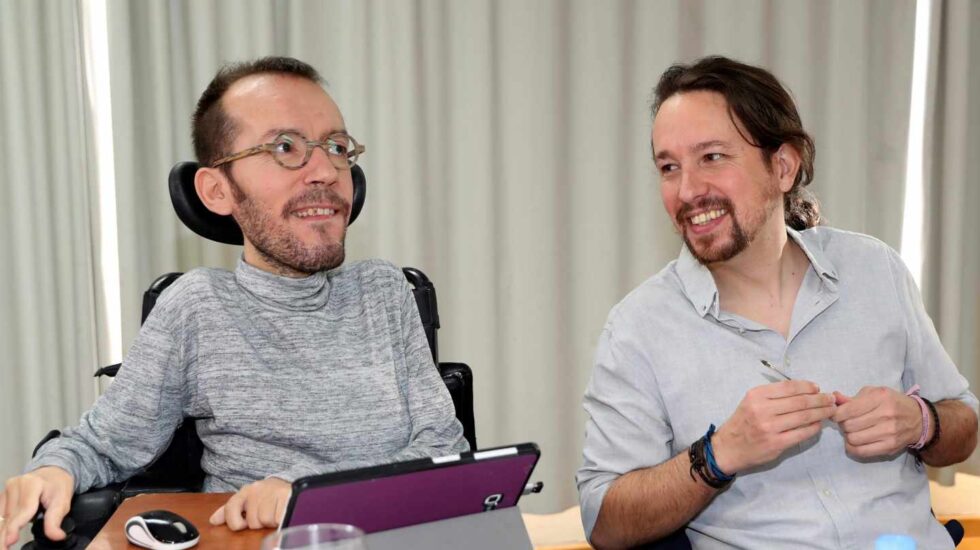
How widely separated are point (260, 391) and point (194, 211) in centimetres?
41

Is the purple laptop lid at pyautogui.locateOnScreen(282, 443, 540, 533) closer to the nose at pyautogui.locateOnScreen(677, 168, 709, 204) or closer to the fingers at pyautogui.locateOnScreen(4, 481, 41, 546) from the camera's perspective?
the fingers at pyautogui.locateOnScreen(4, 481, 41, 546)

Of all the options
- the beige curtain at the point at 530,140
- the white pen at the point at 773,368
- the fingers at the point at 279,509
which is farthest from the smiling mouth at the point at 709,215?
the beige curtain at the point at 530,140

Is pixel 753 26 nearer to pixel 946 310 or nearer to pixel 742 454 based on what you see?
pixel 946 310

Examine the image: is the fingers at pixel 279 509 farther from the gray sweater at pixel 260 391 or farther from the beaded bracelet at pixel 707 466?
the beaded bracelet at pixel 707 466

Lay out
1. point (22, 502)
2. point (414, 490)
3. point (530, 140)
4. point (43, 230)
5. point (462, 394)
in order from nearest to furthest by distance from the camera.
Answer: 1. point (414, 490)
2. point (22, 502)
3. point (462, 394)
4. point (43, 230)
5. point (530, 140)

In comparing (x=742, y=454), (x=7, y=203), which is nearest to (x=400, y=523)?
(x=742, y=454)

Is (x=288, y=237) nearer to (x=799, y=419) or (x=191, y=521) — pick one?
(x=191, y=521)

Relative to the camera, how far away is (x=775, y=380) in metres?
1.67

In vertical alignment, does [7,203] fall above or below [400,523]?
above

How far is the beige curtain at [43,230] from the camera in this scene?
9.59ft

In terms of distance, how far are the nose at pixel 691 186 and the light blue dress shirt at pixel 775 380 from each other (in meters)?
0.13

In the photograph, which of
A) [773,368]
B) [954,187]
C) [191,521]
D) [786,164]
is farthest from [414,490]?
[954,187]

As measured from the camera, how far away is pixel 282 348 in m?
1.73

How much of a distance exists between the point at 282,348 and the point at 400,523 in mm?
672
